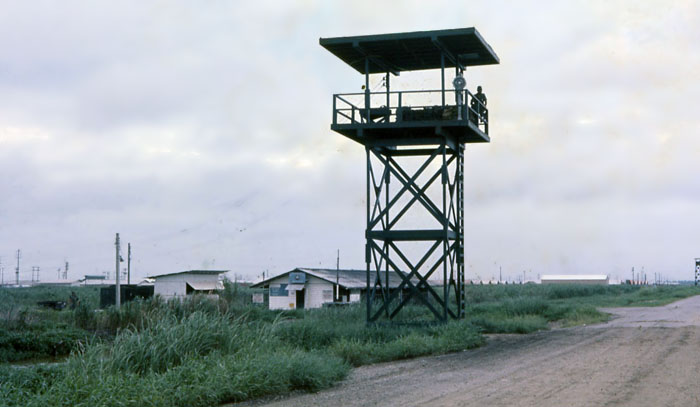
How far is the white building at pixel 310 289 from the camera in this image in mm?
51656

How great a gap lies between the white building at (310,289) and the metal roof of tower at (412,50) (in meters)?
27.5

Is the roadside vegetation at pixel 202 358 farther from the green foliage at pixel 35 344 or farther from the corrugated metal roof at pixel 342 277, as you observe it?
A: the corrugated metal roof at pixel 342 277

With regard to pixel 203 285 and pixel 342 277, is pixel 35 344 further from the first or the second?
pixel 203 285

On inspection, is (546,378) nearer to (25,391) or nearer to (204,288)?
(25,391)

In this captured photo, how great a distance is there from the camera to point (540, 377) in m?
13.8

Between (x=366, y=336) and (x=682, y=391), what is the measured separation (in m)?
10.0

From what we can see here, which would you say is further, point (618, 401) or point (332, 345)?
point (332, 345)

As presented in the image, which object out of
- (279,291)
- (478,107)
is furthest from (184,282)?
(478,107)

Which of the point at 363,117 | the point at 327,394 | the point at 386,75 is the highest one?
the point at 386,75

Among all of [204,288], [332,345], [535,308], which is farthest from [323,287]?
[332,345]

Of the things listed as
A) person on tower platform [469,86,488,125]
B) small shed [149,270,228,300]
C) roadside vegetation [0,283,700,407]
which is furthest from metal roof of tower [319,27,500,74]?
small shed [149,270,228,300]

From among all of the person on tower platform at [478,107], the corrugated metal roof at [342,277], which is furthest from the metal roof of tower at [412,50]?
the corrugated metal roof at [342,277]

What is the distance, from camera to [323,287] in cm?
5184

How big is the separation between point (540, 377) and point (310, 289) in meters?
39.3
